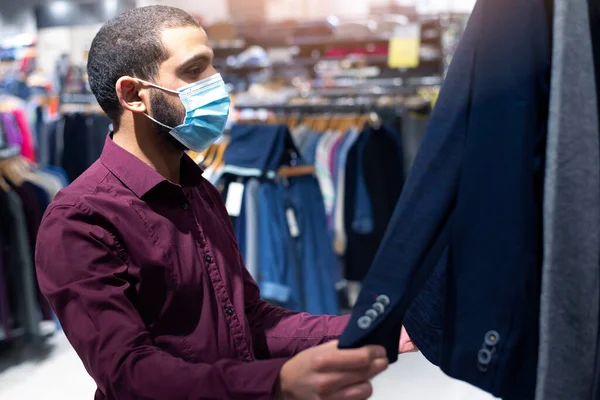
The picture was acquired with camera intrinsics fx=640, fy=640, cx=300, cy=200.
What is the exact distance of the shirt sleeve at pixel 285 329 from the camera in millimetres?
1258

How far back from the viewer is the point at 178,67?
121cm

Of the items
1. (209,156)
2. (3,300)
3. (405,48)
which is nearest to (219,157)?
(209,156)

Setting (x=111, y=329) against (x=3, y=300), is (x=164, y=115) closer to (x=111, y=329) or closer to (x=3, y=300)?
(x=111, y=329)

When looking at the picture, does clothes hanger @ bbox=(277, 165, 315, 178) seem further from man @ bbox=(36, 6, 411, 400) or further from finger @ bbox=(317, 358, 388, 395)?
finger @ bbox=(317, 358, 388, 395)

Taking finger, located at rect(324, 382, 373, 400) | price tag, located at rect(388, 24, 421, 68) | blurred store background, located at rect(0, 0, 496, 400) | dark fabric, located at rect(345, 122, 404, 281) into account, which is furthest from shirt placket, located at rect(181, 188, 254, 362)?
price tag, located at rect(388, 24, 421, 68)

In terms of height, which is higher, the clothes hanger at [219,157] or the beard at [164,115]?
the beard at [164,115]

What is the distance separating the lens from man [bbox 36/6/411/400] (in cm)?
90

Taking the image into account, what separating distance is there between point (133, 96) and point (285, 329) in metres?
0.56

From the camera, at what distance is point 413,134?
13.4 feet

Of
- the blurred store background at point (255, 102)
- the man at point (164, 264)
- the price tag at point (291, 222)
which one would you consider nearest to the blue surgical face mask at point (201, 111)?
the man at point (164, 264)

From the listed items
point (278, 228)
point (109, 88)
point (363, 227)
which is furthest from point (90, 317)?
point (363, 227)

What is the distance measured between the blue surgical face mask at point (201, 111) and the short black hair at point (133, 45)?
0.04 m

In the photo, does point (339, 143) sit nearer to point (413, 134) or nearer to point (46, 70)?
point (413, 134)

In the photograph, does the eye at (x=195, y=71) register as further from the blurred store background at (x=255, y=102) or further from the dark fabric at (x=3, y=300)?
the dark fabric at (x=3, y=300)
